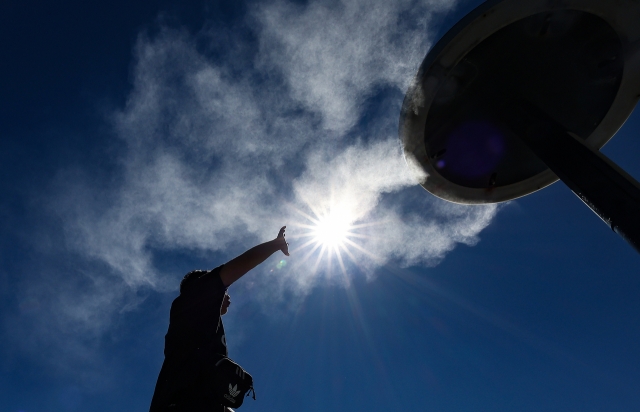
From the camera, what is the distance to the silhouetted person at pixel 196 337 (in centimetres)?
261

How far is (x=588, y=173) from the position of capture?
3428mm

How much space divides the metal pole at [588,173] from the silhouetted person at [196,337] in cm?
294

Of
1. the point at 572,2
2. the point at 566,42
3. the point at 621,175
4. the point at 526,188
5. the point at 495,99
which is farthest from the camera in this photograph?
the point at 526,188

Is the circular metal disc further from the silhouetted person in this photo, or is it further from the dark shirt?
the dark shirt

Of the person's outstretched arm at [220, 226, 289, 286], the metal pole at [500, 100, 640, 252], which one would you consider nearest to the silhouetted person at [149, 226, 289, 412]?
the person's outstretched arm at [220, 226, 289, 286]

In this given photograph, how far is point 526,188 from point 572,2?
262 centimetres

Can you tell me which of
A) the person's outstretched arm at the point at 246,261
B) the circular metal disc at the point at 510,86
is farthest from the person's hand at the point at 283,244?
the circular metal disc at the point at 510,86

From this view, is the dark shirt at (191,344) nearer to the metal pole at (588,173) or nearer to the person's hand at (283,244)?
the person's hand at (283,244)

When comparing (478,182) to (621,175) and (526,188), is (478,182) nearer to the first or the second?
(526,188)

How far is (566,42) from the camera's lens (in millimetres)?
4793

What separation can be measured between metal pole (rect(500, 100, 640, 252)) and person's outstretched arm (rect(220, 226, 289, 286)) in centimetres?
294

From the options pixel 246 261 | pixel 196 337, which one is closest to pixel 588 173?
pixel 246 261

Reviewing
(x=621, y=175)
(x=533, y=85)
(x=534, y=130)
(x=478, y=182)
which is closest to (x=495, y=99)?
(x=533, y=85)

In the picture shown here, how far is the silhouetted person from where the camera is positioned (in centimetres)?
261
